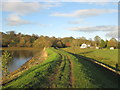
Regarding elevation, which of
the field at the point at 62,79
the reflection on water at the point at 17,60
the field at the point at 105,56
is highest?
the field at the point at 62,79

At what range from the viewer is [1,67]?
21484 millimetres

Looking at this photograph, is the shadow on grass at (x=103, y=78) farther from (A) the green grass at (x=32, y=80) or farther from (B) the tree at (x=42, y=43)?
(B) the tree at (x=42, y=43)

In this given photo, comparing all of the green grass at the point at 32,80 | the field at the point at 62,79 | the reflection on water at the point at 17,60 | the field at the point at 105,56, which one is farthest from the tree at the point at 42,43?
the green grass at the point at 32,80

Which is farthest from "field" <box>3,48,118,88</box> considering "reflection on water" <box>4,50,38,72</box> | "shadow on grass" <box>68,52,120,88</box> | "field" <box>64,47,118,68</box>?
"field" <box>64,47,118,68</box>

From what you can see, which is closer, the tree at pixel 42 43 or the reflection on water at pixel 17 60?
the reflection on water at pixel 17 60

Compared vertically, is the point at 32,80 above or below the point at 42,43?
below

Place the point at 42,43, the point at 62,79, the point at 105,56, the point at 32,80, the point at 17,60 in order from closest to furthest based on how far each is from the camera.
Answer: the point at 32,80 → the point at 62,79 → the point at 17,60 → the point at 105,56 → the point at 42,43

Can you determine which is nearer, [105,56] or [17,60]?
[17,60]

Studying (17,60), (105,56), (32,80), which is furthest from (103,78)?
(105,56)

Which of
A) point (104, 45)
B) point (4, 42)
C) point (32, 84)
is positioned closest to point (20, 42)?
point (4, 42)

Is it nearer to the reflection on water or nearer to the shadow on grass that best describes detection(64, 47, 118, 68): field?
the shadow on grass

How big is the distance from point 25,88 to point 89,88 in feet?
17.9

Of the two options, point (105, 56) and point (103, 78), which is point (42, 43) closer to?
point (105, 56)

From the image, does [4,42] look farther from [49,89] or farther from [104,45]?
[49,89]
